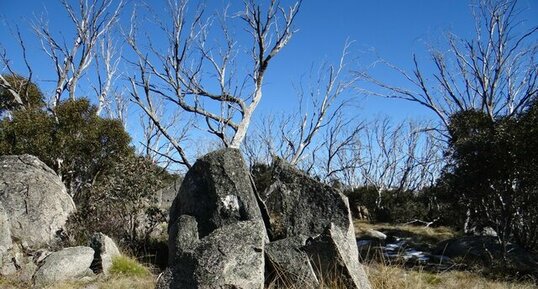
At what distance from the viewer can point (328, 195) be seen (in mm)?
6684

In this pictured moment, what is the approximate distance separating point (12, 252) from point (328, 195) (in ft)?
18.0

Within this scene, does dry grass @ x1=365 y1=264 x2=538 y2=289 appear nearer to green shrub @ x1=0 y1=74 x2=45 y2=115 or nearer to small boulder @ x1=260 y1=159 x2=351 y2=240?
small boulder @ x1=260 y1=159 x2=351 y2=240

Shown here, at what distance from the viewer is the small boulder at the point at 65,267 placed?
605 centimetres

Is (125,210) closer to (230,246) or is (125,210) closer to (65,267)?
(65,267)

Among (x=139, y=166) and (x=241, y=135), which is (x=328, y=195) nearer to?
(x=139, y=166)

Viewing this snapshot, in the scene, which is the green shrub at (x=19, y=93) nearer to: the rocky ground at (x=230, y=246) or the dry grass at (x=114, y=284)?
the rocky ground at (x=230, y=246)

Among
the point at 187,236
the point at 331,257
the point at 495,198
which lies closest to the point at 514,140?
the point at 495,198

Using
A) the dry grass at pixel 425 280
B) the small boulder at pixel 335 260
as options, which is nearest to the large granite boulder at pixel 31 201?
the small boulder at pixel 335 260

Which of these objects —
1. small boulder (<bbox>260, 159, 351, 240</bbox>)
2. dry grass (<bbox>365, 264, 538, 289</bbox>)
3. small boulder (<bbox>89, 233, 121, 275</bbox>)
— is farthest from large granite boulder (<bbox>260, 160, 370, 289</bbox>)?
small boulder (<bbox>89, 233, 121, 275</bbox>)

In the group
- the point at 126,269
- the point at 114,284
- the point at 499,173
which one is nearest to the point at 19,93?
the point at 126,269

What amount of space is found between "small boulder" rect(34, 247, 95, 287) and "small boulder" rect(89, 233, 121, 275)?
6.5 inches

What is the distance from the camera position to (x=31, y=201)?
27.0ft

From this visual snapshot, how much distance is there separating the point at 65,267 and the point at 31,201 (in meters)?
2.70

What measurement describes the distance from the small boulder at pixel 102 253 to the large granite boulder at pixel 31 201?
153 centimetres
